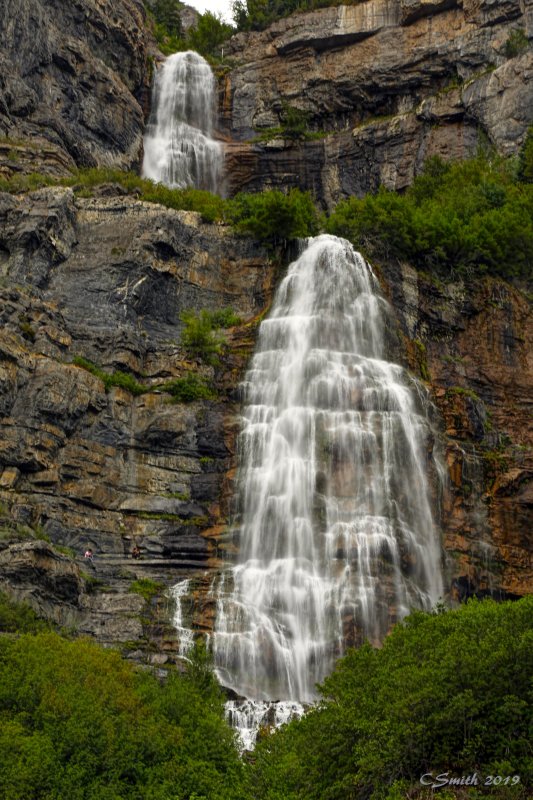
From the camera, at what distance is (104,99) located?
61.7m

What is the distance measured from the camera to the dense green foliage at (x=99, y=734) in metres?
20.9

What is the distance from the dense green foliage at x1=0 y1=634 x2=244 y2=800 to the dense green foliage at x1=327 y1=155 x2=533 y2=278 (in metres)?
31.4

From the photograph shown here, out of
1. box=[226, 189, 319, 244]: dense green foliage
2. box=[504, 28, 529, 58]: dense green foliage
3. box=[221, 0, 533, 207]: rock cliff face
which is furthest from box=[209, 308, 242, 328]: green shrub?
box=[504, 28, 529, 58]: dense green foliage

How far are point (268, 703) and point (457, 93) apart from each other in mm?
47916

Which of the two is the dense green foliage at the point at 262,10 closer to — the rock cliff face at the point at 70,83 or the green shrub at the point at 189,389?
the rock cliff face at the point at 70,83

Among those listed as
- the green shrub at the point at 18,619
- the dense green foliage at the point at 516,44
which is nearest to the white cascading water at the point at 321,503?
the green shrub at the point at 18,619

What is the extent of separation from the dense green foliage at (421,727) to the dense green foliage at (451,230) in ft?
Result: 101

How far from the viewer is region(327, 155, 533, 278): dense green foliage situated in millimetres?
50938

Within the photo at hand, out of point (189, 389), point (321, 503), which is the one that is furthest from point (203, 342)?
point (321, 503)

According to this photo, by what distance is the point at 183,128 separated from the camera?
67500mm

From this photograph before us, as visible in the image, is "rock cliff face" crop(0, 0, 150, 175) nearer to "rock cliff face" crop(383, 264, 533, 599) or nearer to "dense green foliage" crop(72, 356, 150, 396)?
"dense green foliage" crop(72, 356, 150, 396)

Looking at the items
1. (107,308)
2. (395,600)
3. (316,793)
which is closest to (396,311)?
(107,308)

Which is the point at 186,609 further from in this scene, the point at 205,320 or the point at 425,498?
the point at 205,320

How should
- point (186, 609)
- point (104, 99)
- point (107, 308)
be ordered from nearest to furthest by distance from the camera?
point (186, 609)
point (107, 308)
point (104, 99)
